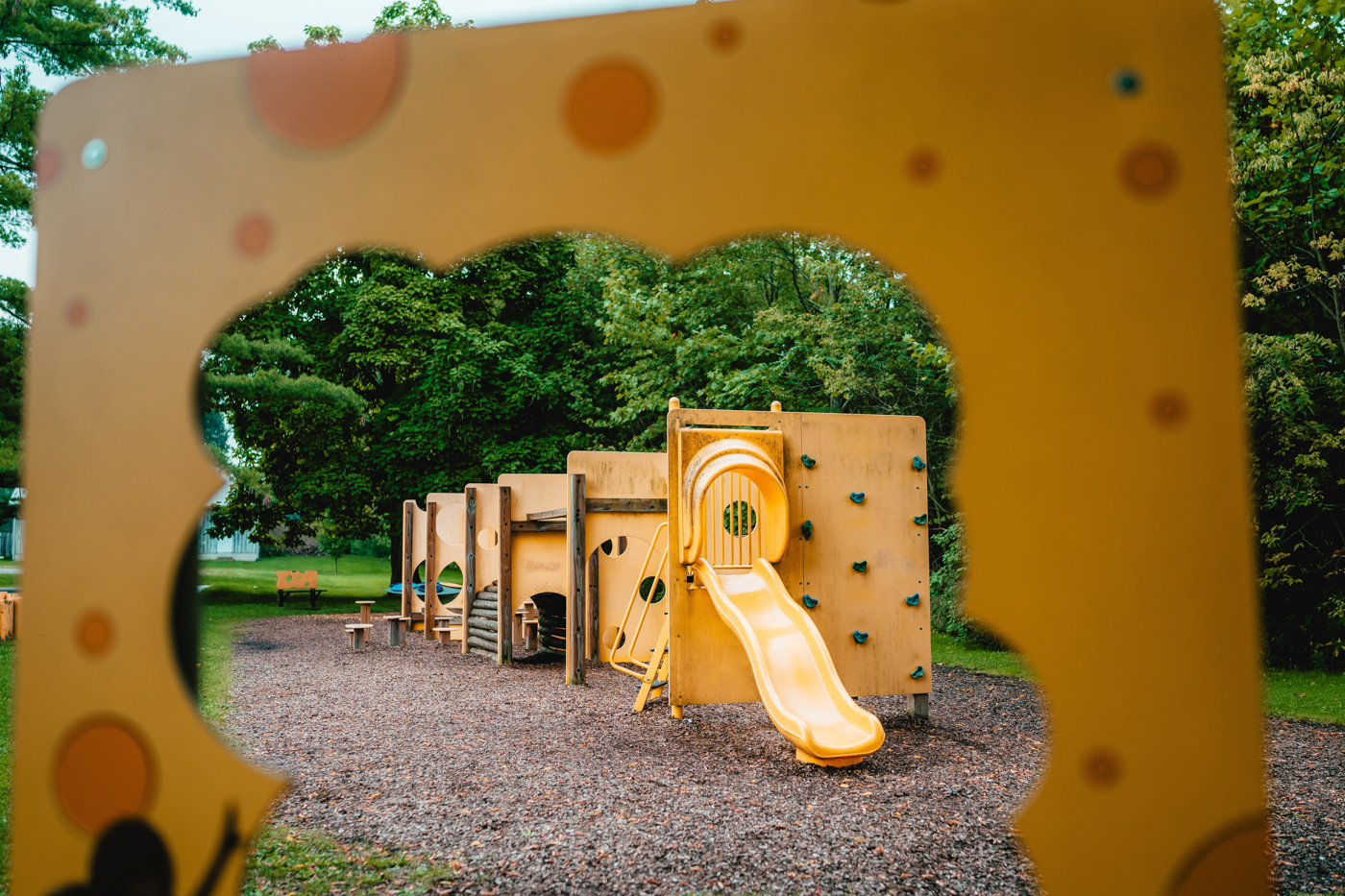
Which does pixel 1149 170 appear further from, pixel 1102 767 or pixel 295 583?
pixel 295 583

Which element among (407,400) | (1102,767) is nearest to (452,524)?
(407,400)

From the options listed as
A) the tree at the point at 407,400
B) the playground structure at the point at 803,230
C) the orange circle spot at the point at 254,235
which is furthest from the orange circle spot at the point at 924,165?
the tree at the point at 407,400

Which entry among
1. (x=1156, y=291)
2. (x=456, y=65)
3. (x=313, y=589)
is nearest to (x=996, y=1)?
(x=1156, y=291)

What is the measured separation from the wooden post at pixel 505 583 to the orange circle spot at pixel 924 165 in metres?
8.89

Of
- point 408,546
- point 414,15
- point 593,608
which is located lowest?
point 593,608

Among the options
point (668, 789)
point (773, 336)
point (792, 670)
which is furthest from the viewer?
point (773, 336)

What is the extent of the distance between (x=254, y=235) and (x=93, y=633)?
1.25m

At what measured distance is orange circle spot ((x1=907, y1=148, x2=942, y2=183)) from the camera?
2.06 m

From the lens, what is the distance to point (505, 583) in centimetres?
1038

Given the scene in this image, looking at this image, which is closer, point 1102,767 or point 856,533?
point 1102,767

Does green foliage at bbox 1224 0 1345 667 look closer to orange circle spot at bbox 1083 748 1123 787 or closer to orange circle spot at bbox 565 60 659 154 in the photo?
orange circle spot at bbox 1083 748 1123 787

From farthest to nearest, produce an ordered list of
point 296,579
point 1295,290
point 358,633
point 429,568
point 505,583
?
point 296,579 → point 429,568 → point 358,633 → point 505,583 → point 1295,290

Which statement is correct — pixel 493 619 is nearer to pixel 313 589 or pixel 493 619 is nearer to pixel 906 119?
pixel 313 589

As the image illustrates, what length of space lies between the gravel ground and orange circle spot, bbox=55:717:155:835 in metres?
1.67
